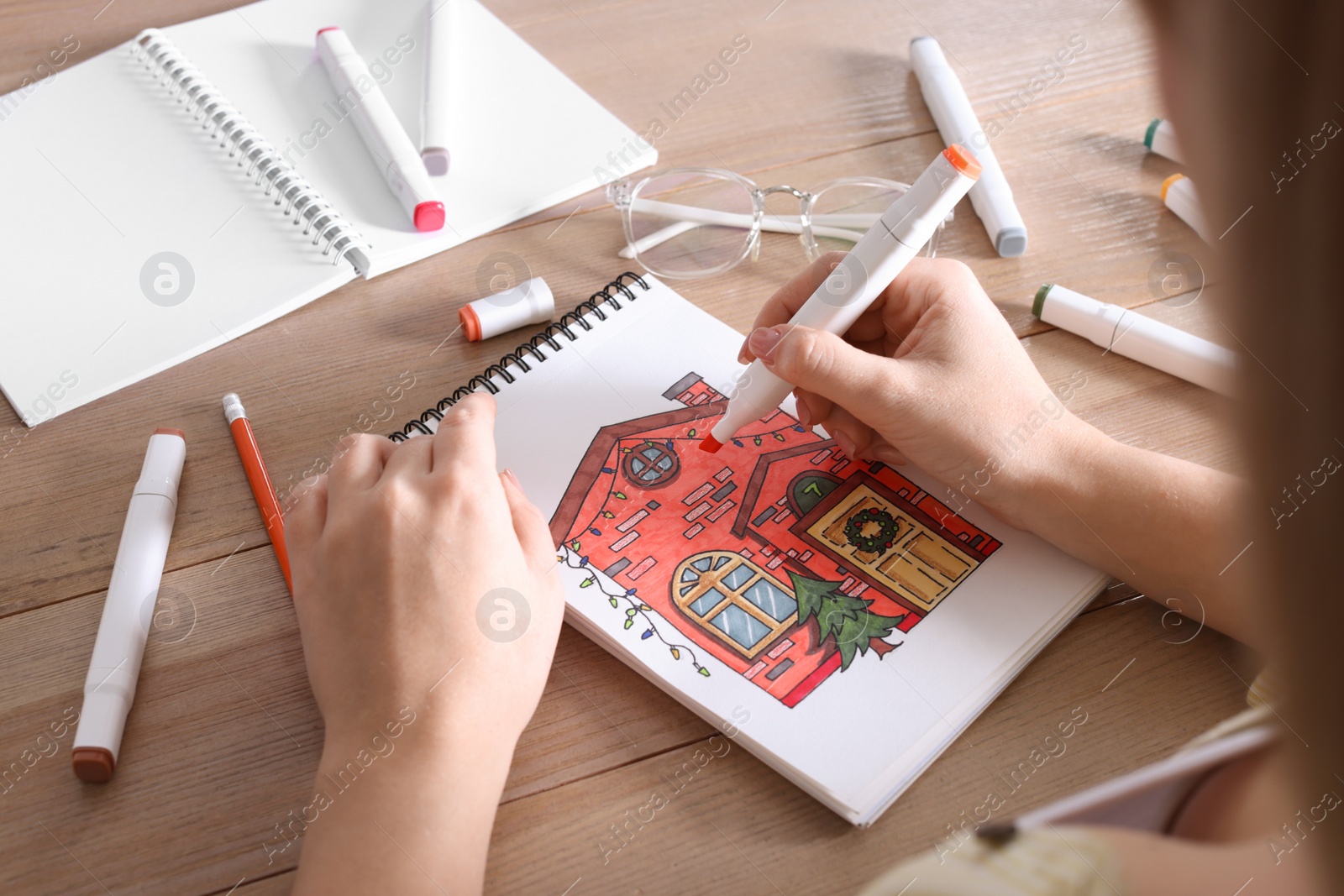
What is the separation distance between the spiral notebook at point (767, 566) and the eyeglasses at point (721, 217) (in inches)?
4.5

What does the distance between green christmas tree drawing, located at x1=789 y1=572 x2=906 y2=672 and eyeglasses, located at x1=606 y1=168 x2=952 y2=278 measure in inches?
14.2

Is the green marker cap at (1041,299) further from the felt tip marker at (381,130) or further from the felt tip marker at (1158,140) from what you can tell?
the felt tip marker at (381,130)

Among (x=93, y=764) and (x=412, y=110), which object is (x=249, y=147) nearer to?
(x=412, y=110)

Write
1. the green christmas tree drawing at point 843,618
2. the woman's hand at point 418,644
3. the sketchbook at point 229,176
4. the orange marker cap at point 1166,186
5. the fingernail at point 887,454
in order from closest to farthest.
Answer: the woman's hand at point 418,644 → the green christmas tree drawing at point 843,618 → the fingernail at point 887,454 → the sketchbook at point 229,176 → the orange marker cap at point 1166,186

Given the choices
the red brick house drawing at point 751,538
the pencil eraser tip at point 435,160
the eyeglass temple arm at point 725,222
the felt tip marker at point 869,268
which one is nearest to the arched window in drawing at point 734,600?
the red brick house drawing at point 751,538

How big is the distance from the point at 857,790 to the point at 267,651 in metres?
0.41

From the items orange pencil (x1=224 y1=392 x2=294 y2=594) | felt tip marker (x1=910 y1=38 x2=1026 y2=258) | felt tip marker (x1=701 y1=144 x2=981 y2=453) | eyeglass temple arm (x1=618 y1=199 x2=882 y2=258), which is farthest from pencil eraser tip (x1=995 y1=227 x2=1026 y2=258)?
orange pencil (x1=224 y1=392 x2=294 y2=594)

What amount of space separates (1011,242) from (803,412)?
30cm

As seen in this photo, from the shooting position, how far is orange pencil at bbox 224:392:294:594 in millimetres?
728

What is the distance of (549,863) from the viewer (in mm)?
593

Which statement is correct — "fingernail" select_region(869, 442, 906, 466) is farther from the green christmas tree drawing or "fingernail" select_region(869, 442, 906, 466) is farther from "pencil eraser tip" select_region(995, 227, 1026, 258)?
"pencil eraser tip" select_region(995, 227, 1026, 258)

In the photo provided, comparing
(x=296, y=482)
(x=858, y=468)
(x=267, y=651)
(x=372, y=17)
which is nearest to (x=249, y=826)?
(x=267, y=651)

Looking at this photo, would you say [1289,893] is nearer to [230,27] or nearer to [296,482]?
[296,482]

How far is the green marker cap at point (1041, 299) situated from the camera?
35.1 inches
